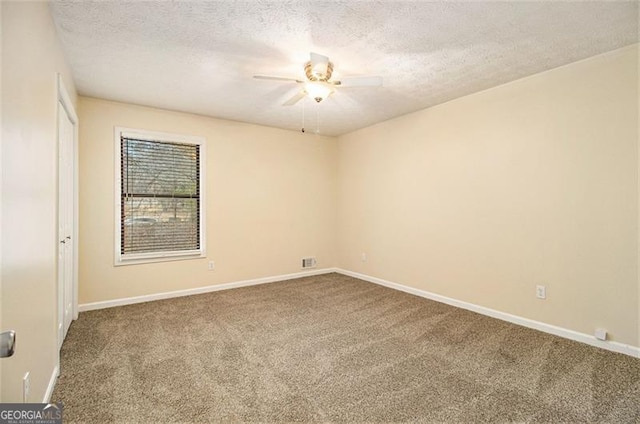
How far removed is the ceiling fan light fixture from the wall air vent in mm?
3118

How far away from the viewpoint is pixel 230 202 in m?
4.53

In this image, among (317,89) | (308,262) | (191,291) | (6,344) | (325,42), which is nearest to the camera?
(6,344)

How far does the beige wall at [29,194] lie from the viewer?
4.22 ft

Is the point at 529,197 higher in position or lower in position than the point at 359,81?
lower

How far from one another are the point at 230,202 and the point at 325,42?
A: 9.21 feet

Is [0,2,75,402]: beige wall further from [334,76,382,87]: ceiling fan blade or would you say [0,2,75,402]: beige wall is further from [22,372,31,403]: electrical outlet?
[334,76,382,87]: ceiling fan blade

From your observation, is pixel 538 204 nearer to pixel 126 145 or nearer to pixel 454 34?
pixel 454 34

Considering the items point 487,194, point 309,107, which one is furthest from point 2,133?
point 487,194

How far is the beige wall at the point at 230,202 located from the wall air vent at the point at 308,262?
0.44ft

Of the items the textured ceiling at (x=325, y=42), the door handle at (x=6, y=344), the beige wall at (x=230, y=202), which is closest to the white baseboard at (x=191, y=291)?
the beige wall at (x=230, y=202)

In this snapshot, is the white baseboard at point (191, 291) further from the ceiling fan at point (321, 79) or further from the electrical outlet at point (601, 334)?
the electrical outlet at point (601, 334)

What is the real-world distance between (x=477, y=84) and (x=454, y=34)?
115 cm

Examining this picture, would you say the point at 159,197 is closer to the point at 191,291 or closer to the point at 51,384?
the point at 191,291

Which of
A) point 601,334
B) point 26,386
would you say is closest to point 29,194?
point 26,386
